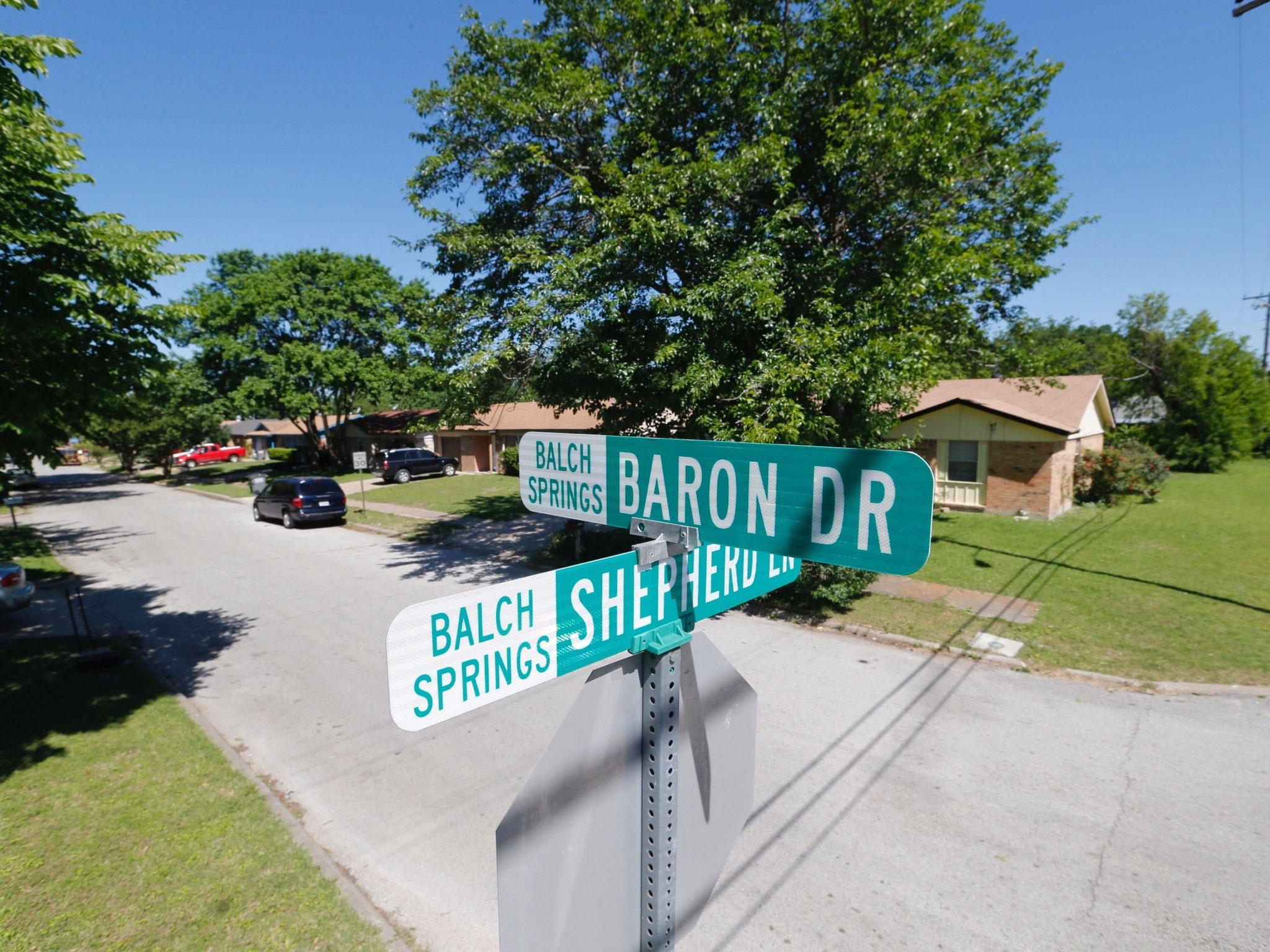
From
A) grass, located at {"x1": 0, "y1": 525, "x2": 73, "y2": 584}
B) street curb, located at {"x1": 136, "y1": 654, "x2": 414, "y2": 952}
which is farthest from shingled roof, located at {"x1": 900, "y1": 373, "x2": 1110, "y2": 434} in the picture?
grass, located at {"x1": 0, "y1": 525, "x2": 73, "y2": 584}

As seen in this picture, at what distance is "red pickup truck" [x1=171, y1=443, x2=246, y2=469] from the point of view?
160 ft

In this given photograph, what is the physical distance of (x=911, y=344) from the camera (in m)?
8.95

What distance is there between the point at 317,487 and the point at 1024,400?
2355 centimetres

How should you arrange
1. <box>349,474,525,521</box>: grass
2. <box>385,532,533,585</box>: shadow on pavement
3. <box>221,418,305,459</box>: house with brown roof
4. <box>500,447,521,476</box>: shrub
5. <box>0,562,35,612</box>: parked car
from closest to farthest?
1. <box>0,562,35,612</box>: parked car
2. <box>385,532,533,585</box>: shadow on pavement
3. <box>349,474,525,521</box>: grass
4. <box>500,447,521,476</box>: shrub
5. <box>221,418,305,459</box>: house with brown roof

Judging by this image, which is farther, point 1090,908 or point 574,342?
point 574,342

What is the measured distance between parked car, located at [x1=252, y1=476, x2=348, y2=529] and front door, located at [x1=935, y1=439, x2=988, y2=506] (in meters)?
18.8

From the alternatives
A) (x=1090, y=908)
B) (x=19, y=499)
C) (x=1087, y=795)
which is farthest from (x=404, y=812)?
(x=19, y=499)

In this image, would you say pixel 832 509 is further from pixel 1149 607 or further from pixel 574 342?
pixel 1149 607

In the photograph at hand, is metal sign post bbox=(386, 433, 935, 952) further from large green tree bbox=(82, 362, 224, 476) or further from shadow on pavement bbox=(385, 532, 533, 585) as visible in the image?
large green tree bbox=(82, 362, 224, 476)

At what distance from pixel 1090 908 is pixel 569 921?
458cm

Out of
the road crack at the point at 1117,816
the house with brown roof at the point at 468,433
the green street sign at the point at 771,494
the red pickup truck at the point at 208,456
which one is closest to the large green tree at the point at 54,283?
the green street sign at the point at 771,494

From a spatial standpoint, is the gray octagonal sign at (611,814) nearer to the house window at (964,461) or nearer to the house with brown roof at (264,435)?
the house window at (964,461)

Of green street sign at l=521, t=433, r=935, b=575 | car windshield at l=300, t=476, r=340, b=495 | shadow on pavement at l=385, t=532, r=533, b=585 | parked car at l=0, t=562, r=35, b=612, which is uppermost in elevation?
green street sign at l=521, t=433, r=935, b=575

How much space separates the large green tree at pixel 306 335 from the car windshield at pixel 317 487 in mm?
12661
